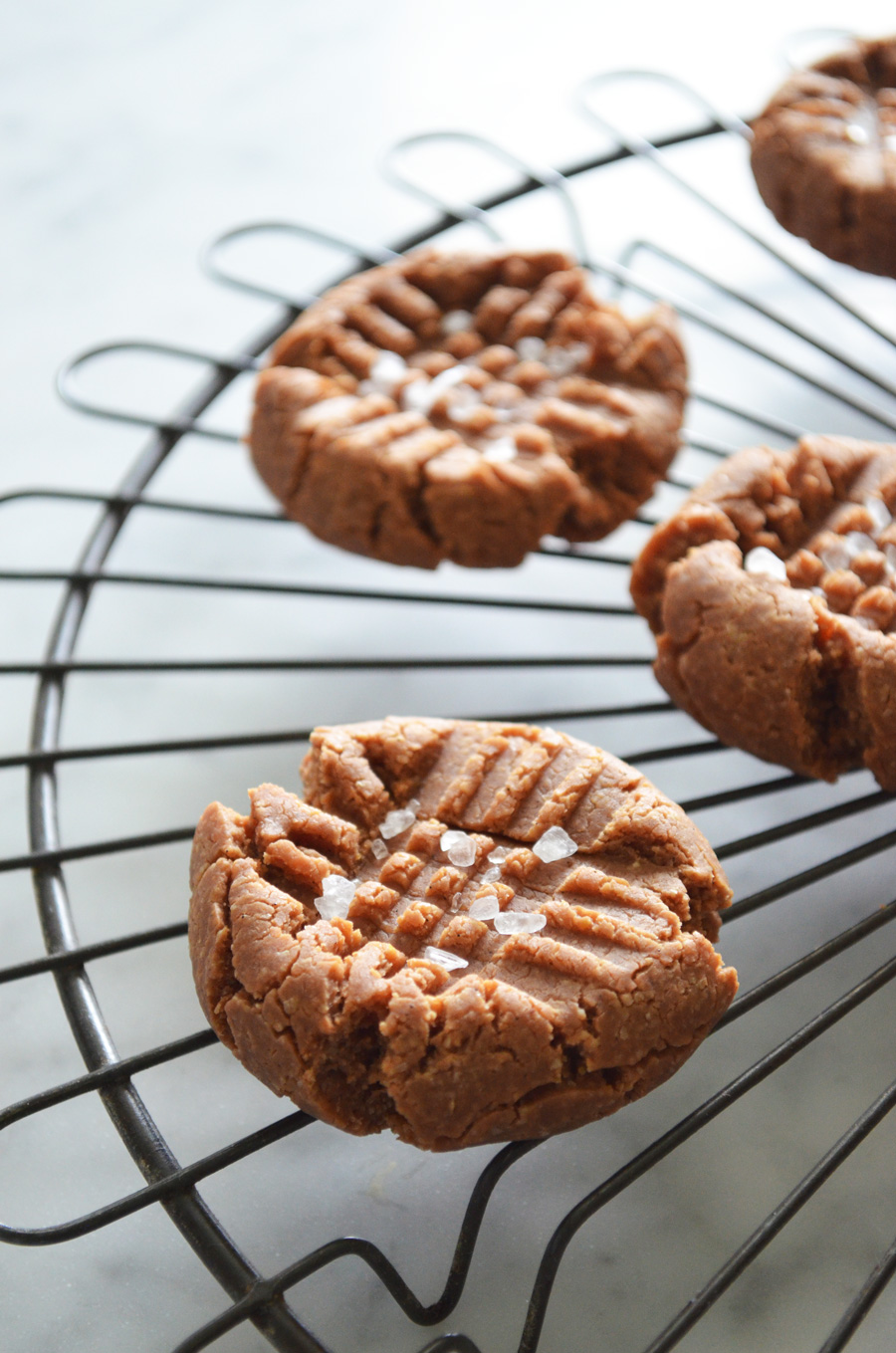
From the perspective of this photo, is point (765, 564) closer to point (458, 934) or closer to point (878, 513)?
point (878, 513)

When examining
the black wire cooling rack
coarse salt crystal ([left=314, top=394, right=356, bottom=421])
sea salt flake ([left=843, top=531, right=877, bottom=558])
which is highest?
sea salt flake ([left=843, top=531, right=877, bottom=558])

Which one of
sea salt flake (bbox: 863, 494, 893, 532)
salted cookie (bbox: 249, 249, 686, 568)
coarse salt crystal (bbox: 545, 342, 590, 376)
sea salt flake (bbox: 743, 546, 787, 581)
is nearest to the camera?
sea salt flake (bbox: 743, 546, 787, 581)

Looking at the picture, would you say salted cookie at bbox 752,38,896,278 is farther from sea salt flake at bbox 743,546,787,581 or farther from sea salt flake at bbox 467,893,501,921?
sea salt flake at bbox 467,893,501,921

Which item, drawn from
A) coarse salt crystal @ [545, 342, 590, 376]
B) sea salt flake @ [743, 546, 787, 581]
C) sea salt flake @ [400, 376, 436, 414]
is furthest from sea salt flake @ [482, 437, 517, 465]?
sea salt flake @ [743, 546, 787, 581]

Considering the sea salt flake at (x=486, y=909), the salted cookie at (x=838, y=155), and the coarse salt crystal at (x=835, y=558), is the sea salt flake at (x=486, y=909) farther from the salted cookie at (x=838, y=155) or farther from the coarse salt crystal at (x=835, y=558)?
the salted cookie at (x=838, y=155)

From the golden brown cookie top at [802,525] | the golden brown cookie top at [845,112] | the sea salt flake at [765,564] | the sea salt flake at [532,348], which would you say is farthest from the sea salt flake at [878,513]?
the golden brown cookie top at [845,112]

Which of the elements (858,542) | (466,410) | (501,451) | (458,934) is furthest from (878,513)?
(458,934)
